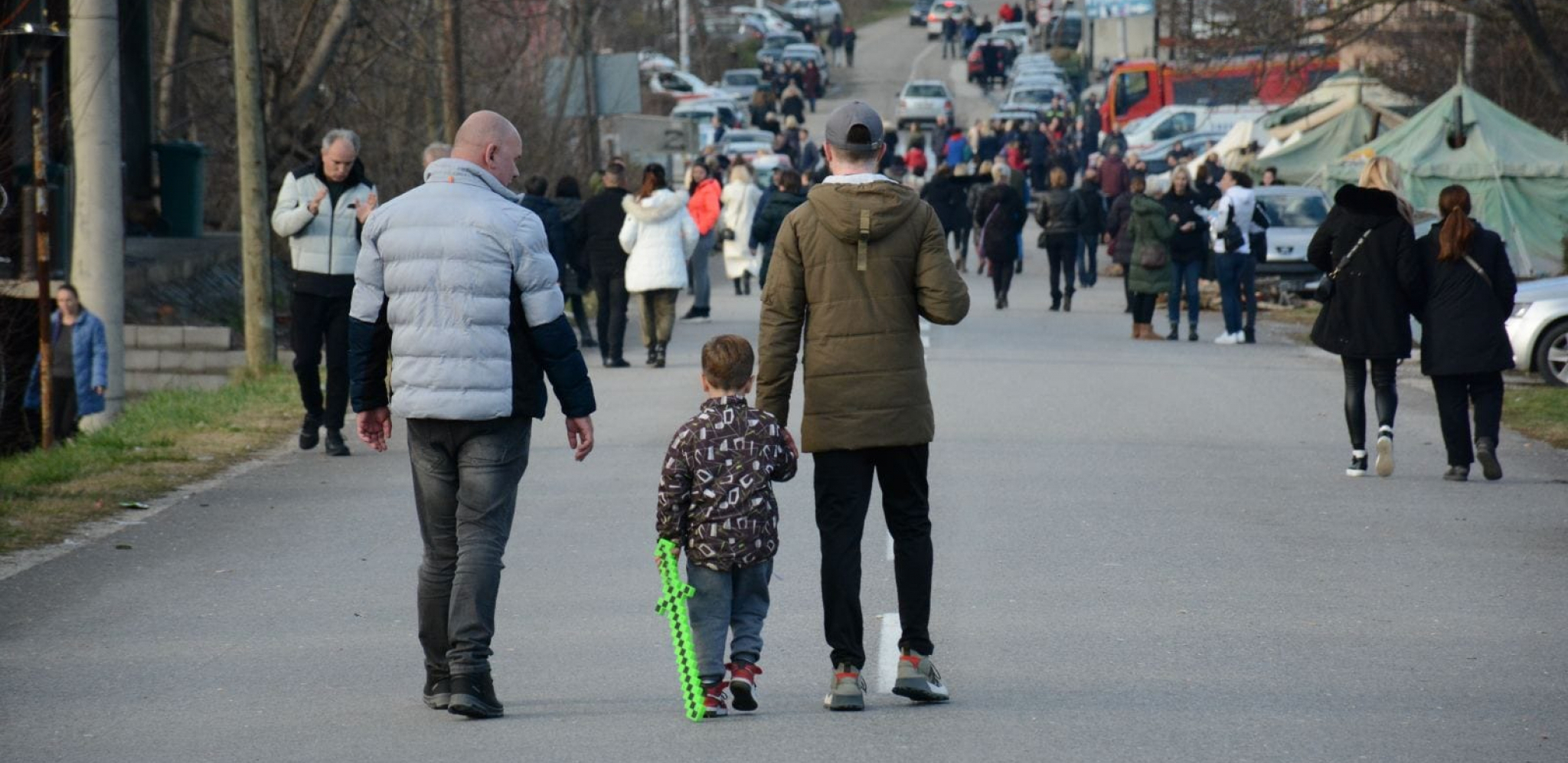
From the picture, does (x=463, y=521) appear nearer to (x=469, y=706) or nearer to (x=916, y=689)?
(x=469, y=706)

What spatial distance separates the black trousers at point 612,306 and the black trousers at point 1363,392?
26.1 feet

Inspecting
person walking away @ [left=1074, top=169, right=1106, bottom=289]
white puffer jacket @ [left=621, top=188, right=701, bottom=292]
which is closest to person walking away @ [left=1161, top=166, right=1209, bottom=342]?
person walking away @ [left=1074, top=169, right=1106, bottom=289]

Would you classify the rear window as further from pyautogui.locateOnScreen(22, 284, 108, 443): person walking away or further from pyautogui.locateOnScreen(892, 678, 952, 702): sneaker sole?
pyautogui.locateOnScreen(892, 678, 952, 702): sneaker sole

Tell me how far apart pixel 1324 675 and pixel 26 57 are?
9835mm

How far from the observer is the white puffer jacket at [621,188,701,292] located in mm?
18859

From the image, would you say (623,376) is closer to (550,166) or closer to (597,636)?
(597,636)

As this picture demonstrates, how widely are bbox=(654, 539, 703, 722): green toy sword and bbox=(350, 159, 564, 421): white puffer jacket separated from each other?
0.66 meters

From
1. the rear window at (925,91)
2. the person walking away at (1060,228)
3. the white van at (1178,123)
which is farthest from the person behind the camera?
the rear window at (925,91)

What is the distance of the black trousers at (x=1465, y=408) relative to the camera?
486 inches

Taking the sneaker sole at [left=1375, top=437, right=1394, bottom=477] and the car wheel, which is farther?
the car wheel

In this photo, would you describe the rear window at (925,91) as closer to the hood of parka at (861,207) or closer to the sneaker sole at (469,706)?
the hood of parka at (861,207)

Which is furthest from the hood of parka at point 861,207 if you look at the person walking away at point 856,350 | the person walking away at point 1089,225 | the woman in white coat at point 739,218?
the woman in white coat at point 739,218

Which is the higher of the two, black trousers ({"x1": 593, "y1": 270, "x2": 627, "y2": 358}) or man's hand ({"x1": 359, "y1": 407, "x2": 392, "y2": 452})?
man's hand ({"x1": 359, "y1": 407, "x2": 392, "y2": 452})

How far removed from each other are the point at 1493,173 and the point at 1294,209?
3133 millimetres
